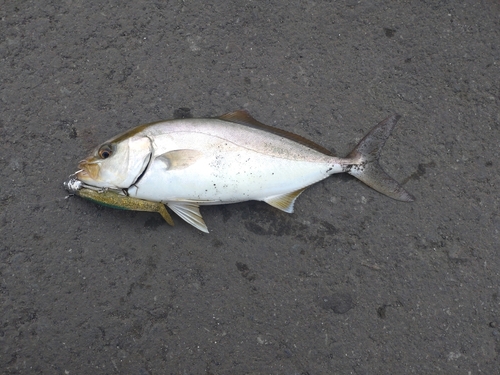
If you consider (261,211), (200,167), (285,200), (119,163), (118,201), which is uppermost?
(119,163)

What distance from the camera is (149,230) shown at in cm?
321

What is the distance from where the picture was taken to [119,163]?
2863 mm

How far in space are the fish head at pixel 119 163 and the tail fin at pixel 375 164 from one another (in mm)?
1438

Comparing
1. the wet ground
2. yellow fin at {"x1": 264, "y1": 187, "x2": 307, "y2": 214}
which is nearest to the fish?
yellow fin at {"x1": 264, "y1": 187, "x2": 307, "y2": 214}

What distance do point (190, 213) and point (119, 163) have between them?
0.57 metres

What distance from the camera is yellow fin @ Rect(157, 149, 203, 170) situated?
114 inches

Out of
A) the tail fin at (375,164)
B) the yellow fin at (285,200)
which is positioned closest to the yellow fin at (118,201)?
the yellow fin at (285,200)

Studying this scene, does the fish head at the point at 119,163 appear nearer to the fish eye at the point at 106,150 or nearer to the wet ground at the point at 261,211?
the fish eye at the point at 106,150

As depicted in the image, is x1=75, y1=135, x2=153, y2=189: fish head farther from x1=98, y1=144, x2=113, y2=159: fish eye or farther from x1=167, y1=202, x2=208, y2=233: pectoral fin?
x1=167, y1=202, x2=208, y2=233: pectoral fin

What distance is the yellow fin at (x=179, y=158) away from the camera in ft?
9.46

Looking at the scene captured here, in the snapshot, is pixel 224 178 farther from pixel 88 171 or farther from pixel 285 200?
pixel 88 171

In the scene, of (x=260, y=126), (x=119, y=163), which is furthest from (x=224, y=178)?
(x=119, y=163)

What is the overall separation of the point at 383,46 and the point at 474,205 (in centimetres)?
140

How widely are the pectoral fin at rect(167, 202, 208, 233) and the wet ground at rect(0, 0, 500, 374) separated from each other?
17cm
